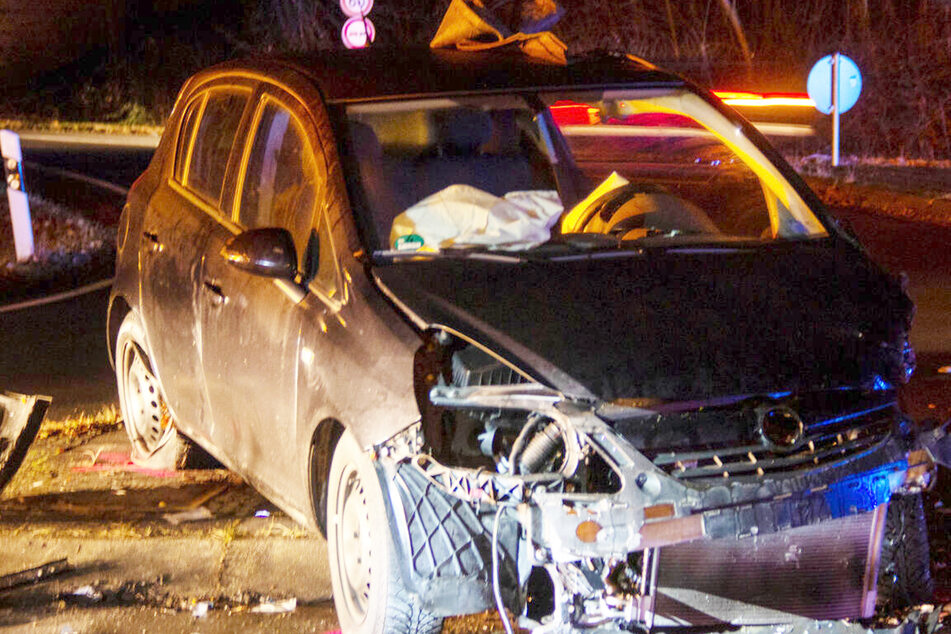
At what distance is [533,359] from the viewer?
149 inches

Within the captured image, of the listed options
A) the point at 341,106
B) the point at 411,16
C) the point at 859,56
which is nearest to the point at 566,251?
the point at 341,106

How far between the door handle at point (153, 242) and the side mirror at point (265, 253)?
1350 mm

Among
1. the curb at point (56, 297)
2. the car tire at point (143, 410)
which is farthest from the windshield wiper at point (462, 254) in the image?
the curb at point (56, 297)

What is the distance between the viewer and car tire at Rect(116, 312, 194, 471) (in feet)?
20.5

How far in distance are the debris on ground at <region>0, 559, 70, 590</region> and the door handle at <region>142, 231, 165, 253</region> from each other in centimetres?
139

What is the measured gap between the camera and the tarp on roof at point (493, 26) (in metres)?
5.72

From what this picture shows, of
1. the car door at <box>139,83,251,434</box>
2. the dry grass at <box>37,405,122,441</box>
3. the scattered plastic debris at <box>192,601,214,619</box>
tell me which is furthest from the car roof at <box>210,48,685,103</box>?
the dry grass at <box>37,405,122,441</box>

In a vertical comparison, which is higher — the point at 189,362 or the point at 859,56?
the point at 859,56

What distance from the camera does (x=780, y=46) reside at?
32.9 m

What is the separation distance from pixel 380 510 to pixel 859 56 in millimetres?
23026

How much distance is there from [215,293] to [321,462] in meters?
0.99

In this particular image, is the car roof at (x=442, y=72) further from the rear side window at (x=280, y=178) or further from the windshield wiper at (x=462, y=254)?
the windshield wiper at (x=462, y=254)

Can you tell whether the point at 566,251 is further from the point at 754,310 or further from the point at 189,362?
the point at 189,362

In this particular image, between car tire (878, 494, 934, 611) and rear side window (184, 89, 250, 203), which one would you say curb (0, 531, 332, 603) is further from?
car tire (878, 494, 934, 611)
